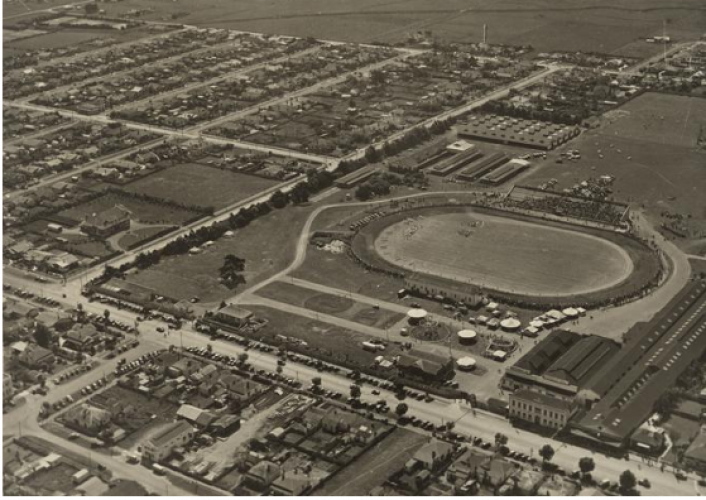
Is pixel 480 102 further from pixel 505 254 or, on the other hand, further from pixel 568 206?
pixel 505 254

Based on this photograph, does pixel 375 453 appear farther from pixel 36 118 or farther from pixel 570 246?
pixel 36 118

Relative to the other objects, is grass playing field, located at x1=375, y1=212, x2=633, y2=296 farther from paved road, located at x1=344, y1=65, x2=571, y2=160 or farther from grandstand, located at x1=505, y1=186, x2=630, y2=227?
paved road, located at x1=344, y1=65, x2=571, y2=160

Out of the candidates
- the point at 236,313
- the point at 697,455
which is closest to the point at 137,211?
the point at 236,313

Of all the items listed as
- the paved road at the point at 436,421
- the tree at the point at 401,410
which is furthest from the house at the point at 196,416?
the tree at the point at 401,410

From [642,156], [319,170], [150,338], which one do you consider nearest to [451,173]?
[319,170]

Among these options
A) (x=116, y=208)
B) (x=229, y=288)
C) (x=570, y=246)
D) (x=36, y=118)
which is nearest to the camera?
(x=229, y=288)

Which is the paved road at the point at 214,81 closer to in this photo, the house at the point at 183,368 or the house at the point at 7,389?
the house at the point at 183,368

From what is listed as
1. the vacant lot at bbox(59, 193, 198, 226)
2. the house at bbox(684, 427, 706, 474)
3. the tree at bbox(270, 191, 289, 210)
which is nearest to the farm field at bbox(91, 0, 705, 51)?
the tree at bbox(270, 191, 289, 210)
